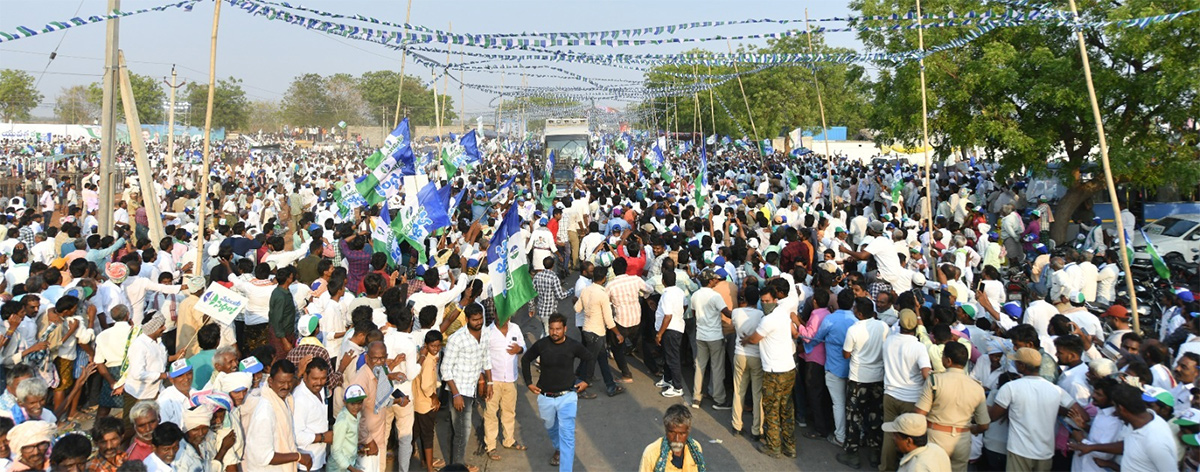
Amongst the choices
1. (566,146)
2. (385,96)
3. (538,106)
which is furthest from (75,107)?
(566,146)

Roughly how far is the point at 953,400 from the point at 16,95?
90880 mm

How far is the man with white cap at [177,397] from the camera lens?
4.94m

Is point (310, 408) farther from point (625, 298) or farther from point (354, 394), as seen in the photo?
point (625, 298)

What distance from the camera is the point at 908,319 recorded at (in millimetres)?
5938

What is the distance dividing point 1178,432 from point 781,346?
275 cm

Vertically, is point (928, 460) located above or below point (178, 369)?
below

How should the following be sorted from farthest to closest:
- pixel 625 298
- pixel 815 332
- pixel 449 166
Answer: pixel 449 166
pixel 625 298
pixel 815 332

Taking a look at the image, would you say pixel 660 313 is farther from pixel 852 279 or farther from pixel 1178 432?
pixel 1178 432

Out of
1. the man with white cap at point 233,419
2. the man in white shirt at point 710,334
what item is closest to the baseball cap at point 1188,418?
the man in white shirt at point 710,334

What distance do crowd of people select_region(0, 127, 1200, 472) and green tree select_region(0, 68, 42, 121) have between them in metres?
78.7

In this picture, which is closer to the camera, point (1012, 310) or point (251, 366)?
point (251, 366)

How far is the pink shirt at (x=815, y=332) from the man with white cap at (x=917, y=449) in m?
2.26

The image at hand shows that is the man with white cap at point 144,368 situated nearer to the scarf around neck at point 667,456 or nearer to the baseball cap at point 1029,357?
the scarf around neck at point 667,456

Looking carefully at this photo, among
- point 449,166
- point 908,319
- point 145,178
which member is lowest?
point 908,319
